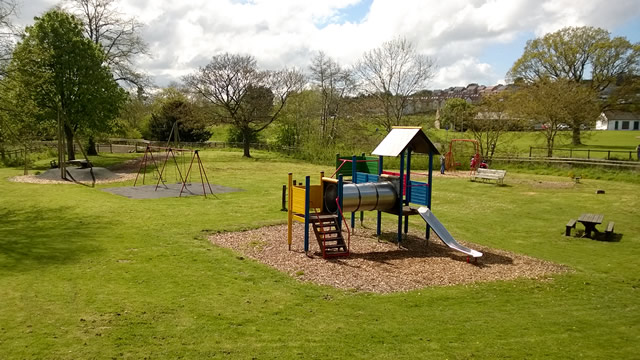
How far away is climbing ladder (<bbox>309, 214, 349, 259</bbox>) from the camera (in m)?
11.9

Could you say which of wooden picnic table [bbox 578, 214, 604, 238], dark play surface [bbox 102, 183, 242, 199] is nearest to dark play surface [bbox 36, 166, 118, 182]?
dark play surface [bbox 102, 183, 242, 199]

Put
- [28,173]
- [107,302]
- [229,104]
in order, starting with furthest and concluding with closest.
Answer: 1. [229,104]
2. [28,173]
3. [107,302]

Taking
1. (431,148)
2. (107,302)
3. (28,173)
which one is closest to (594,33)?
(431,148)

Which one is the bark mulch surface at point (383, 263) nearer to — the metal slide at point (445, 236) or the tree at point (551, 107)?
the metal slide at point (445, 236)

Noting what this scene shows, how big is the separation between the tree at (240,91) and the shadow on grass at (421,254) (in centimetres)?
3412

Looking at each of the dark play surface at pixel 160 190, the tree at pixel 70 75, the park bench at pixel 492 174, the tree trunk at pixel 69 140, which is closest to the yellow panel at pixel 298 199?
the dark play surface at pixel 160 190

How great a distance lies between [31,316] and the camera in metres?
7.52

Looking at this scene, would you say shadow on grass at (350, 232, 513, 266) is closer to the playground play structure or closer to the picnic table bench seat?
the playground play structure

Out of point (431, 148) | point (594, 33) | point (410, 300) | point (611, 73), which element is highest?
point (594, 33)

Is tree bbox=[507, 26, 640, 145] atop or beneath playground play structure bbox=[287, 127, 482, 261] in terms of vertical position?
atop

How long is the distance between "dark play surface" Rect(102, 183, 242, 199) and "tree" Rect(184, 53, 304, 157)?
22485mm

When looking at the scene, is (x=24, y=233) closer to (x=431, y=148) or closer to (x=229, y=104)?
(x=431, y=148)

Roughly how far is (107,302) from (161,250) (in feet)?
12.0

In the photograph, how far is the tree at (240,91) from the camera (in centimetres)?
4544
